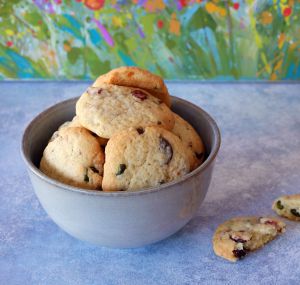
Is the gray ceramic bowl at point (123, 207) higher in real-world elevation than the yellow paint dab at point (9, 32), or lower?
higher

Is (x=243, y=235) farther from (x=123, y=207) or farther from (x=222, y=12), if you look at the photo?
(x=222, y=12)

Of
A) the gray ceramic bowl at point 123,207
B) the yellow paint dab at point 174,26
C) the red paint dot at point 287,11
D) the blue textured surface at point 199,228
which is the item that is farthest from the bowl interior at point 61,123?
the red paint dot at point 287,11

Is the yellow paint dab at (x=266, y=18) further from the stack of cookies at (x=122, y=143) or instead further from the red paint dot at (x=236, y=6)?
the stack of cookies at (x=122, y=143)

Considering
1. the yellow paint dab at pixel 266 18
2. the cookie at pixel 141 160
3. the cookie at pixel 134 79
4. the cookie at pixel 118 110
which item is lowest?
the yellow paint dab at pixel 266 18

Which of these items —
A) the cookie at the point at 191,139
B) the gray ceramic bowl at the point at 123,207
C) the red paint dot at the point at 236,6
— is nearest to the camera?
the gray ceramic bowl at the point at 123,207

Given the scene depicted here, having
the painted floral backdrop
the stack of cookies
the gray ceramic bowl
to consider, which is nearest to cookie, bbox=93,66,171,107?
the stack of cookies

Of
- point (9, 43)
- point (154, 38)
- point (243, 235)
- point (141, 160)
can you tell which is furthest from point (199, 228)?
point (9, 43)

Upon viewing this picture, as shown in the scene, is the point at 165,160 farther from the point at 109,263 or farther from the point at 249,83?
the point at 249,83
